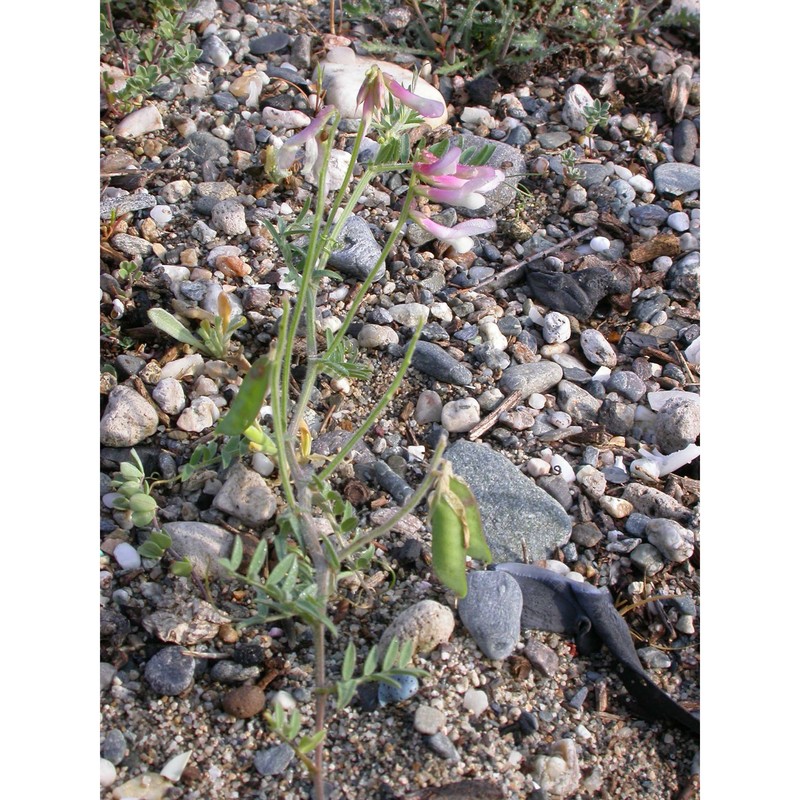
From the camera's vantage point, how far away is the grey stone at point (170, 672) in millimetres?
1560

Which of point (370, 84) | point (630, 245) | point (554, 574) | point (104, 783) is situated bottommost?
point (104, 783)

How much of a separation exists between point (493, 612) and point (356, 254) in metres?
0.99

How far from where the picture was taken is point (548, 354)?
226 cm

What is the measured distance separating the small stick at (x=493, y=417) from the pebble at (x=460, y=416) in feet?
0.05

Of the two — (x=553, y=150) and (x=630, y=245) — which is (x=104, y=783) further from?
(x=553, y=150)

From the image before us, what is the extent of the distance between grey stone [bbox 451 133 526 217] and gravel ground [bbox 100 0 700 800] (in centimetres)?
A: 2

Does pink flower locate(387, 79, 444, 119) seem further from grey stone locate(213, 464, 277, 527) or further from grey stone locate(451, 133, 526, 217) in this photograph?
grey stone locate(451, 133, 526, 217)

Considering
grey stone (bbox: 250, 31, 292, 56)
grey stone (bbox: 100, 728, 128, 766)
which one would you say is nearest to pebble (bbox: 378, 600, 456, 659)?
grey stone (bbox: 100, 728, 128, 766)

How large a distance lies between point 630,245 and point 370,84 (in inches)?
48.2

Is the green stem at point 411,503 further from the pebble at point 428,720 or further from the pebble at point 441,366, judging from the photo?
the pebble at point 441,366

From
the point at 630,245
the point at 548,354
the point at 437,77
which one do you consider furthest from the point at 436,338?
the point at 437,77

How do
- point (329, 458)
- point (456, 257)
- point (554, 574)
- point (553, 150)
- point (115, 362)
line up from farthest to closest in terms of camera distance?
point (553, 150)
point (456, 257)
point (115, 362)
point (329, 458)
point (554, 574)

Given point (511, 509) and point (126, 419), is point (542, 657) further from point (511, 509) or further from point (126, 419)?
point (126, 419)

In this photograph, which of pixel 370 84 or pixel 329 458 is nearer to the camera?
pixel 370 84
